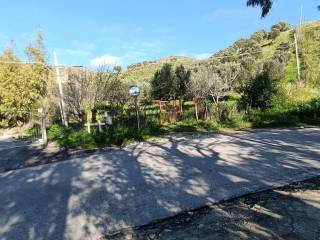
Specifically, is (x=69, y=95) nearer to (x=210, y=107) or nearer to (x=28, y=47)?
(x=28, y=47)

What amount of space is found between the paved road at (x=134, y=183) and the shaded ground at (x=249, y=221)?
1.08ft

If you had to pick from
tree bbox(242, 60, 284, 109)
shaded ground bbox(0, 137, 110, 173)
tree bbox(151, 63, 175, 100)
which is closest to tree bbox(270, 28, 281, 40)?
tree bbox(151, 63, 175, 100)

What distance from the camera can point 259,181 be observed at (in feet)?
22.5

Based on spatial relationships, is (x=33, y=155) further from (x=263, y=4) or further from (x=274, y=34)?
(x=274, y=34)

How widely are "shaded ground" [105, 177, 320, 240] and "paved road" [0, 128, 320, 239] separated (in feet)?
1.08

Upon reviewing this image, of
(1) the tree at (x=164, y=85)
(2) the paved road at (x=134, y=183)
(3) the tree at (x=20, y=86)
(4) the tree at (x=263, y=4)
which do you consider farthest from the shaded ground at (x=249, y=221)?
(1) the tree at (x=164, y=85)

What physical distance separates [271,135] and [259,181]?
22.0 ft

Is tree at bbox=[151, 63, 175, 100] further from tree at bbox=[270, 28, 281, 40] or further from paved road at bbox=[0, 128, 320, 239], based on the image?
tree at bbox=[270, 28, 281, 40]

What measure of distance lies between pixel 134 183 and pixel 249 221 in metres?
3.04

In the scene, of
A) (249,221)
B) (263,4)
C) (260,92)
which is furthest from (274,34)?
(249,221)

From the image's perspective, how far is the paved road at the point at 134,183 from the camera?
5.37 m

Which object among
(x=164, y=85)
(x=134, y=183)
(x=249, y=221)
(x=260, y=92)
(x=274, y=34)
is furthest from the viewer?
(x=274, y=34)

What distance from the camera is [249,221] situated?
15.7 feet

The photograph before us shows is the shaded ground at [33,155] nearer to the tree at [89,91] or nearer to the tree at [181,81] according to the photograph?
the tree at [89,91]
